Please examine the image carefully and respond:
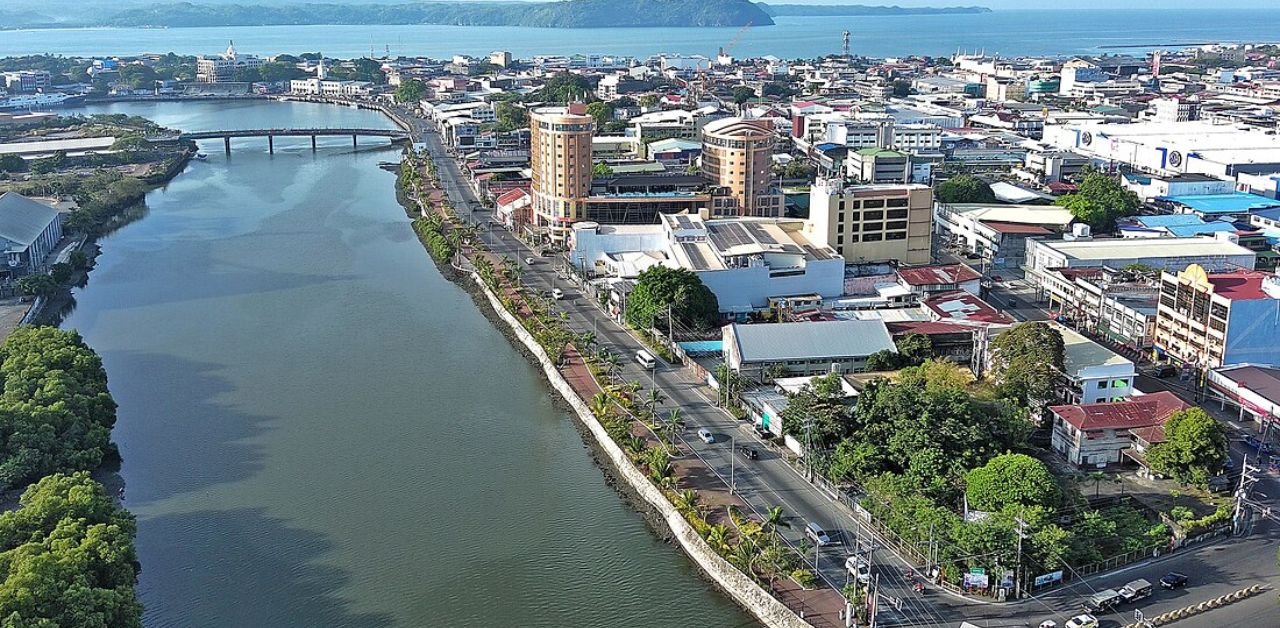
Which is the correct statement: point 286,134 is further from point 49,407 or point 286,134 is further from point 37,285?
point 49,407

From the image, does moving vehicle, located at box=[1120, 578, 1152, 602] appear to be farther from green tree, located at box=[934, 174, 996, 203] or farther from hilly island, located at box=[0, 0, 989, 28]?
hilly island, located at box=[0, 0, 989, 28]

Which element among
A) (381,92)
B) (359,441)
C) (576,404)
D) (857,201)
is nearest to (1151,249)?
(857,201)

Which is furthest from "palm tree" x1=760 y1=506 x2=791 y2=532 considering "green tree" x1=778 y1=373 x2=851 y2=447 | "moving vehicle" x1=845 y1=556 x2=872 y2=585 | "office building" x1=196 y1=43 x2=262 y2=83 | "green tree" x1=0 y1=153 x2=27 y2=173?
"office building" x1=196 y1=43 x2=262 y2=83

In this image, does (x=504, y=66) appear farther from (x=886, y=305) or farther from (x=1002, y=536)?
(x=1002, y=536)

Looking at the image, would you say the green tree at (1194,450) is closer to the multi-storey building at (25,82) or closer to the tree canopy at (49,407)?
the tree canopy at (49,407)

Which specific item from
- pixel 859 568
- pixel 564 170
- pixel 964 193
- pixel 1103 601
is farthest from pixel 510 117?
pixel 1103 601

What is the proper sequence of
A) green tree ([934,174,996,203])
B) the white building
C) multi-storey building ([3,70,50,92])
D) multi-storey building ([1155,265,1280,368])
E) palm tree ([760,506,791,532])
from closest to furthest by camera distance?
palm tree ([760,506,791,532]) → multi-storey building ([1155,265,1280,368]) → the white building → green tree ([934,174,996,203]) → multi-storey building ([3,70,50,92])
